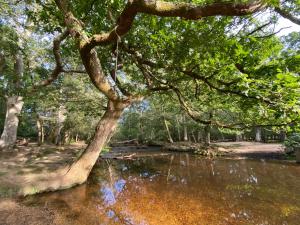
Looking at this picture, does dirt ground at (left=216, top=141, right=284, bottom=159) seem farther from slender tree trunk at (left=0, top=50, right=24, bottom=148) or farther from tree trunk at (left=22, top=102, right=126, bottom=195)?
slender tree trunk at (left=0, top=50, right=24, bottom=148)

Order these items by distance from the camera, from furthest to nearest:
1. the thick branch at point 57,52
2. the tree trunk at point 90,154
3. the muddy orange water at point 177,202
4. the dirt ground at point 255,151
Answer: the dirt ground at point 255,151
the tree trunk at point 90,154
the thick branch at point 57,52
the muddy orange water at point 177,202

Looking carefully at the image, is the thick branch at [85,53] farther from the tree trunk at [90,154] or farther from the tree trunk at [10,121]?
the tree trunk at [10,121]

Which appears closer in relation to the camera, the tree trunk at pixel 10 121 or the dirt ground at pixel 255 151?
the tree trunk at pixel 10 121

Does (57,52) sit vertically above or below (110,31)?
above

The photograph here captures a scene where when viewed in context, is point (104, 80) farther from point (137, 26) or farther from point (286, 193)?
point (286, 193)

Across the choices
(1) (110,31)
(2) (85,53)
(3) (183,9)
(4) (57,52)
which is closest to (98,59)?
(2) (85,53)

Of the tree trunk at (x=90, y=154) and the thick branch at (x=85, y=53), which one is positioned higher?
the thick branch at (x=85, y=53)

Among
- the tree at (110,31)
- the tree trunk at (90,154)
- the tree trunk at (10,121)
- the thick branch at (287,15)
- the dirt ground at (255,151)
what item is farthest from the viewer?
the dirt ground at (255,151)

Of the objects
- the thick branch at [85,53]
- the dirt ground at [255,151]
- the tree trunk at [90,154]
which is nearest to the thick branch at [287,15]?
the thick branch at [85,53]

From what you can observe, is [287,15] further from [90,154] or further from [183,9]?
[90,154]

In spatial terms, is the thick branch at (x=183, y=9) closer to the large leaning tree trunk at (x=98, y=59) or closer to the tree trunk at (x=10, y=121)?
the large leaning tree trunk at (x=98, y=59)

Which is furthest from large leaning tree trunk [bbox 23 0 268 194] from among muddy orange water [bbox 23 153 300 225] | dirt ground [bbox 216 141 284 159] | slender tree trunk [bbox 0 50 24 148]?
dirt ground [bbox 216 141 284 159]

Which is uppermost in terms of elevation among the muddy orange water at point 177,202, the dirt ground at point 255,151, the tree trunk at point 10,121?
the tree trunk at point 10,121

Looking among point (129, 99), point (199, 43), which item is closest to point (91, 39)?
point (199, 43)
